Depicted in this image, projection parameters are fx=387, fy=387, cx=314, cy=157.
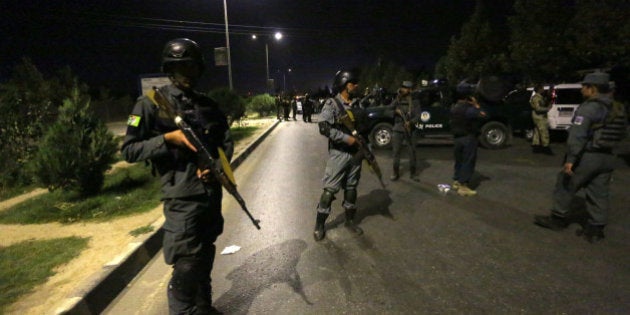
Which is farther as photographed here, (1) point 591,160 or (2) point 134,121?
(1) point 591,160

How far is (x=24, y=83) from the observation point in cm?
2289

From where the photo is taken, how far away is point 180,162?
8.25 ft

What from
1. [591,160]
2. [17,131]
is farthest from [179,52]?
[17,131]

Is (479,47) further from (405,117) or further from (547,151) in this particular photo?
(405,117)

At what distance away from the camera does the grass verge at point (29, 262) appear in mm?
3338

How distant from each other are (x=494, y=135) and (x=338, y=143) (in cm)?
833

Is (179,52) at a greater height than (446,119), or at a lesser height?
greater

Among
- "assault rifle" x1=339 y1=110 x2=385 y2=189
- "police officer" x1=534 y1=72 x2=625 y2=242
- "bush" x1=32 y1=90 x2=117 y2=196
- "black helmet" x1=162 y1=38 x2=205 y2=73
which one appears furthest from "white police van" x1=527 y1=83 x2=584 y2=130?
"black helmet" x1=162 y1=38 x2=205 y2=73

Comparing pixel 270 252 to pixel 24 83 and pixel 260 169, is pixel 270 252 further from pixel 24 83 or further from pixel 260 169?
pixel 24 83

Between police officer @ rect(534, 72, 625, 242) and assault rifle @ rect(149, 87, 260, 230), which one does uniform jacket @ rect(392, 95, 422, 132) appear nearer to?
police officer @ rect(534, 72, 625, 242)

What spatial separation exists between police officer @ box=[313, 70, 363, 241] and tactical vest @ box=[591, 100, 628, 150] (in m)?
2.46

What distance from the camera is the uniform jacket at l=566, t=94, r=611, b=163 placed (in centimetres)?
392

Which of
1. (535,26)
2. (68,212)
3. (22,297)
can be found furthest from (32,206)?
(535,26)

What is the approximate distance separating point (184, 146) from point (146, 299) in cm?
167
